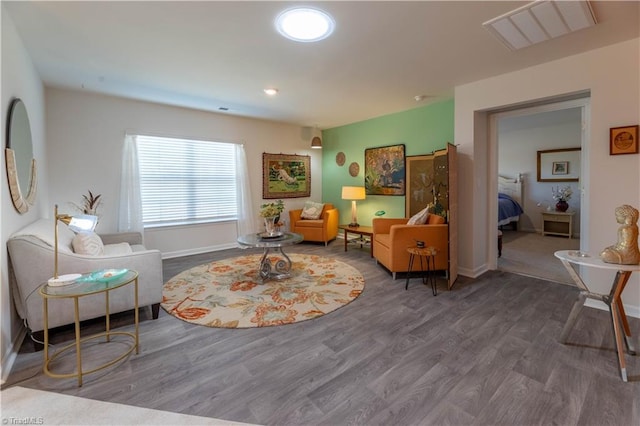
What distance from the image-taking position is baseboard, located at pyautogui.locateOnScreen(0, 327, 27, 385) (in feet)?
6.07

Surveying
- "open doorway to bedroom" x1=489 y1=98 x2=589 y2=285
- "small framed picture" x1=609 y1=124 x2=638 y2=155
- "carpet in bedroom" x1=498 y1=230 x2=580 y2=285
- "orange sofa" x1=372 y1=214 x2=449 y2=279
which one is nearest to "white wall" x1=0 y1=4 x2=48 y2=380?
"orange sofa" x1=372 y1=214 x2=449 y2=279

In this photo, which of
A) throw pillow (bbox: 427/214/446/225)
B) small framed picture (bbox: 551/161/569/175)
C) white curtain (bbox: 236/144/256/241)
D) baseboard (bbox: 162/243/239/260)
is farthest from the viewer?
small framed picture (bbox: 551/161/569/175)

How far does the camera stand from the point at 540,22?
2268mm

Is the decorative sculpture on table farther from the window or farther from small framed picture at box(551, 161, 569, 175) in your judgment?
small framed picture at box(551, 161, 569, 175)

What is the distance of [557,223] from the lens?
642 centimetres

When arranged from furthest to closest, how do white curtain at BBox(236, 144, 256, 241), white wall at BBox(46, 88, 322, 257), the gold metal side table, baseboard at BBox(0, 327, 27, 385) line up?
white curtain at BBox(236, 144, 256, 241)
white wall at BBox(46, 88, 322, 257)
baseboard at BBox(0, 327, 27, 385)
the gold metal side table

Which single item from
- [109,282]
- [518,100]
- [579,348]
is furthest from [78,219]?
[518,100]

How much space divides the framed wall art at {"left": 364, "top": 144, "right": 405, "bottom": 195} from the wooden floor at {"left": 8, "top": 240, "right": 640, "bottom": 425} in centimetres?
285

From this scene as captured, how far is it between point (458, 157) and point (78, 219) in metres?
3.99

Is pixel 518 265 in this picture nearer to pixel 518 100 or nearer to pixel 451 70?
pixel 518 100

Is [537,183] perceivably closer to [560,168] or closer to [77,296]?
[560,168]

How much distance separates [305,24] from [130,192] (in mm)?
3663

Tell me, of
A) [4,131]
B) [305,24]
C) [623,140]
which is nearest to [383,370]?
[305,24]

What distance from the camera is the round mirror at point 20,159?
85.4 inches
